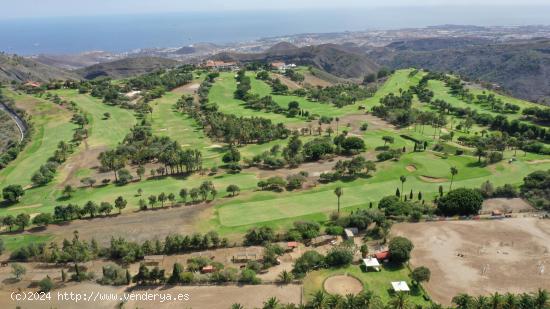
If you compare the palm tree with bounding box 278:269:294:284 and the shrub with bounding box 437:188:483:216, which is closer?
the palm tree with bounding box 278:269:294:284

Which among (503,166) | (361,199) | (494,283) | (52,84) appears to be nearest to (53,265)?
(361,199)

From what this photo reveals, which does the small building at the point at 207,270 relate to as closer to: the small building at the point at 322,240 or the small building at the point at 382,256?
the small building at the point at 322,240

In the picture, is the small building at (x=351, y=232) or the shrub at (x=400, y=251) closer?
the shrub at (x=400, y=251)

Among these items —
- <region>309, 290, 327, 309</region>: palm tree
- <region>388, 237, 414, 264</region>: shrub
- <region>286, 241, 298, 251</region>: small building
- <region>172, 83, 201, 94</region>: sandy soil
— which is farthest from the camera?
<region>172, 83, 201, 94</region>: sandy soil

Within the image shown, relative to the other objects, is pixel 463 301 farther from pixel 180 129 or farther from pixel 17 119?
pixel 17 119

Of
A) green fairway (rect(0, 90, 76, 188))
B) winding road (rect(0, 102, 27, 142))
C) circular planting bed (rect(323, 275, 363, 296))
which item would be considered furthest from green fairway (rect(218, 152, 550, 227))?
winding road (rect(0, 102, 27, 142))

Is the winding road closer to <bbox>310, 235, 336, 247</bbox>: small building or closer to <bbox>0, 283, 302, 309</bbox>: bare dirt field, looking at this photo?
<bbox>0, 283, 302, 309</bbox>: bare dirt field

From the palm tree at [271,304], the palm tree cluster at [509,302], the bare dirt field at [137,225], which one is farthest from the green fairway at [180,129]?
the palm tree cluster at [509,302]
